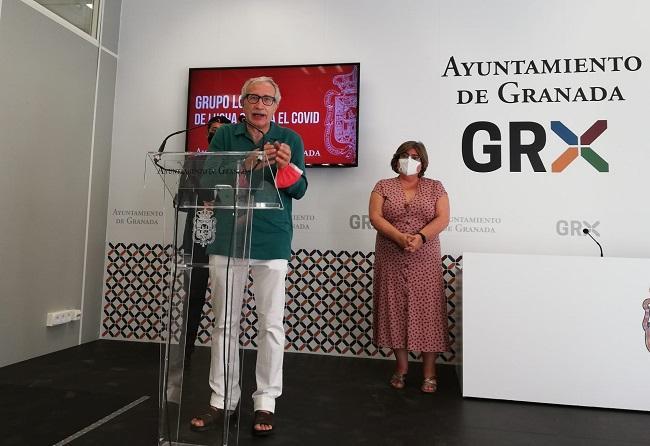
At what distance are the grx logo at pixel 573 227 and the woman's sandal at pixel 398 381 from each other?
1573 mm

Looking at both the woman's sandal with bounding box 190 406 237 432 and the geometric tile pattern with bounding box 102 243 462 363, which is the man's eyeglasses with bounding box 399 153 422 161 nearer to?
the geometric tile pattern with bounding box 102 243 462 363

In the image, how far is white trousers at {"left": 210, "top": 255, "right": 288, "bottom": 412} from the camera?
1.67 metres

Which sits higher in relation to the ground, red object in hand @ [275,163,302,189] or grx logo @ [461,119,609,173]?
grx logo @ [461,119,609,173]

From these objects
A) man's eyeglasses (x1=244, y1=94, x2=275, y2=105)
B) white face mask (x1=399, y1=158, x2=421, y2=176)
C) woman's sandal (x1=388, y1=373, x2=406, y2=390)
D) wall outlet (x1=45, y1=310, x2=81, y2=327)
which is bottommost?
woman's sandal (x1=388, y1=373, x2=406, y2=390)

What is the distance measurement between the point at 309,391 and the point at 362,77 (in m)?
2.39

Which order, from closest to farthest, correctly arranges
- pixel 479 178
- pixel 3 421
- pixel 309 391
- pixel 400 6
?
pixel 3 421 → pixel 309 391 → pixel 479 178 → pixel 400 6

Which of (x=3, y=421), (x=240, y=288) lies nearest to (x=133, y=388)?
(x=3, y=421)

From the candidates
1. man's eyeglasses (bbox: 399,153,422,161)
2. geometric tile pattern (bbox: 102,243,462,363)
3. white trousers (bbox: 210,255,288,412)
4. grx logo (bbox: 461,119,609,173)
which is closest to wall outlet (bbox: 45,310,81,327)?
geometric tile pattern (bbox: 102,243,462,363)

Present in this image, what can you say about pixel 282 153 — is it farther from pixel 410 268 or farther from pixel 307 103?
pixel 307 103

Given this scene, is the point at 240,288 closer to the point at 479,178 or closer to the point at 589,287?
the point at 589,287

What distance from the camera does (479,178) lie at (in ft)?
11.0

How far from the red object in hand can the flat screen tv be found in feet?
5.35

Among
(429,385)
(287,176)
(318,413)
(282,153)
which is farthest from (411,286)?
(282,153)

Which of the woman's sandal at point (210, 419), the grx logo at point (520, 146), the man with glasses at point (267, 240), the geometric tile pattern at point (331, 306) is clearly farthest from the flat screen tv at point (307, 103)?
the woman's sandal at point (210, 419)
